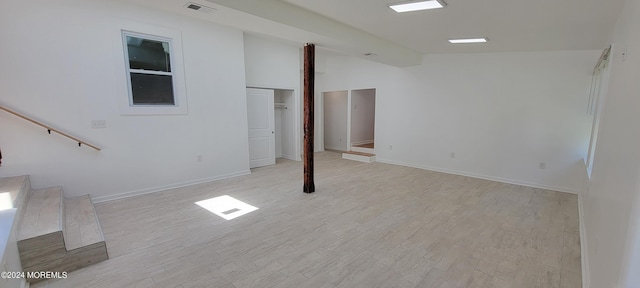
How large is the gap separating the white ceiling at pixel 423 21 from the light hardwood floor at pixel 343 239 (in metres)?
2.50

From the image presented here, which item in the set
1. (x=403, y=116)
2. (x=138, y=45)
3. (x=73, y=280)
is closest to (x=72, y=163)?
(x=138, y=45)

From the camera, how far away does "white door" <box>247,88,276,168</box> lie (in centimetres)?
625

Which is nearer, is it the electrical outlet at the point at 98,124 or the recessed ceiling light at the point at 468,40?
the electrical outlet at the point at 98,124

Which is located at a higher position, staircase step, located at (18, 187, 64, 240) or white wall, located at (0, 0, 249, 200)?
white wall, located at (0, 0, 249, 200)

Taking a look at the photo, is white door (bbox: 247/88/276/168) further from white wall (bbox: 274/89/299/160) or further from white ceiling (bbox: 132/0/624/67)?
white ceiling (bbox: 132/0/624/67)

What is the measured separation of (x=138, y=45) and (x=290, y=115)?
147 inches

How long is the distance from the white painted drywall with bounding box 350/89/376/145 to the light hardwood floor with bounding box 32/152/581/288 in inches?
156

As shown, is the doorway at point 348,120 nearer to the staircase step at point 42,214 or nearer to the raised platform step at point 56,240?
the raised platform step at point 56,240

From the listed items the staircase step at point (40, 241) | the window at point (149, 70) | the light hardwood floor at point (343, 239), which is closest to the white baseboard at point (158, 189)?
the light hardwood floor at point (343, 239)

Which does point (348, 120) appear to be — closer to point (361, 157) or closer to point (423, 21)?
point (361, 157)

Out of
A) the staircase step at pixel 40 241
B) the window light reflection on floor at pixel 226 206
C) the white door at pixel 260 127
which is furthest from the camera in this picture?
the white door at pixel 260 127

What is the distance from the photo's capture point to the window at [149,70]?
4125mm

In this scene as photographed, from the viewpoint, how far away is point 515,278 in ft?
7.56

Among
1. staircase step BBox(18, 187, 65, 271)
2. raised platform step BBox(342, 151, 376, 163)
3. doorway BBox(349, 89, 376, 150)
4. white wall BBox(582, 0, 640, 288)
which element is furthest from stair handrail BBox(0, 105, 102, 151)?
doorway BBox(349, 89, 376, 150)
